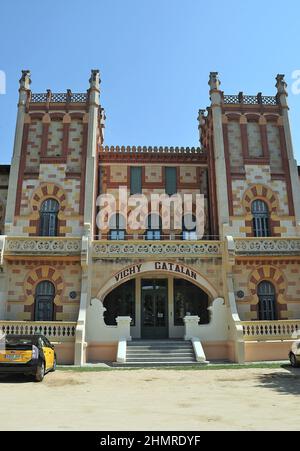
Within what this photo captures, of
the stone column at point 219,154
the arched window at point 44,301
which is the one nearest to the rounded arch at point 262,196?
the stone column at point 219,154

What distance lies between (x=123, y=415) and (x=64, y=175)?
17372 mm

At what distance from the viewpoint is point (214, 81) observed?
24.5 m

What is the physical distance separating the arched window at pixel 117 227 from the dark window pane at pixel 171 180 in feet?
11.1

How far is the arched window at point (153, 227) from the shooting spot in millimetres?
23906

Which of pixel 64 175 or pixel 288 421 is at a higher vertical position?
pixel 64 175

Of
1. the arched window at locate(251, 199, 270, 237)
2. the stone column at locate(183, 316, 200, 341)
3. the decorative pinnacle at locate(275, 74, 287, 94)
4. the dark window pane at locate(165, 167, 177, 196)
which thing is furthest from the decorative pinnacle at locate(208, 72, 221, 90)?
the stone column at locate(183, 316, 200, 341)

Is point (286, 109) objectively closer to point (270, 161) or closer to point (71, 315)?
point (270, 161)

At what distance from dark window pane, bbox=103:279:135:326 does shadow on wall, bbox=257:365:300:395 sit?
9.93 meters

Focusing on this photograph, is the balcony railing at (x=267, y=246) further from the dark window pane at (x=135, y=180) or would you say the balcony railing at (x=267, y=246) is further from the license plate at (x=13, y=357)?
the license plate at (x=13, y=357)

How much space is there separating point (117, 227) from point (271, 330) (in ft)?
33.8

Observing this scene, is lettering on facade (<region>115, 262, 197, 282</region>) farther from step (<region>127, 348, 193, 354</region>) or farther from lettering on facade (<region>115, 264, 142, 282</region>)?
step (<region>127, 348, 193, 354</region>)

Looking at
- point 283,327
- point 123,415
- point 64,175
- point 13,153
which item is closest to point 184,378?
point 123,415
